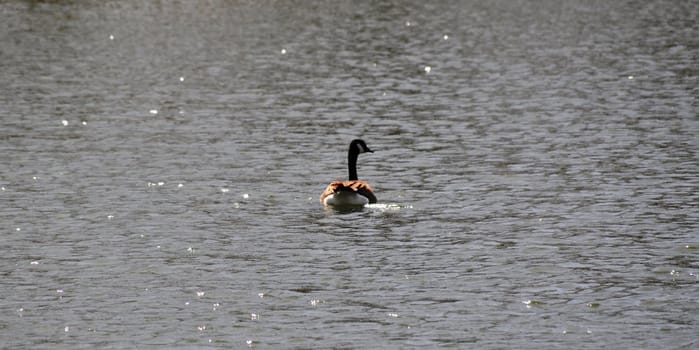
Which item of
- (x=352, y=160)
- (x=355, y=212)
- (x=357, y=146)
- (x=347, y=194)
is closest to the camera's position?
(x=347, y=194)

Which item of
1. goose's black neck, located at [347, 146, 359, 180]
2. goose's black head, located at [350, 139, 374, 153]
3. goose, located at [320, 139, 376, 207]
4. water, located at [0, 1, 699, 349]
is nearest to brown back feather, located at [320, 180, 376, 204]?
goose, located at [320, 139, 376, 207]

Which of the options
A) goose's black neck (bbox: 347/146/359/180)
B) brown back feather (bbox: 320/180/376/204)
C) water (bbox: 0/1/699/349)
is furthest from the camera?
goose's black neck (bbox: 347/146/359/180)

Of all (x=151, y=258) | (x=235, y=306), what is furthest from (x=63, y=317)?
(x=151, y=258)

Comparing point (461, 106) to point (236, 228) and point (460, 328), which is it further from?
point (460, 328)

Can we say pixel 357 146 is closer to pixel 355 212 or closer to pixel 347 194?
pixel 355 212

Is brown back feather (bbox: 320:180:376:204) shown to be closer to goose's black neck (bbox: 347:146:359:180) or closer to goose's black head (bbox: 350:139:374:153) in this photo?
goose's black neck (bbox: 347:146:359:180)

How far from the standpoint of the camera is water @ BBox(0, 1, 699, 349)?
2058 cm

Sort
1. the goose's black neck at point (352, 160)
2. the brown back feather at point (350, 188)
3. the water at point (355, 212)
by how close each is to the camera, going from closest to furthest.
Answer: the water at point (355, 212)
the brown back feather at point (350, 188)
the goose's black neck at point (352, 160)

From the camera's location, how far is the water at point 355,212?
20.6 metres

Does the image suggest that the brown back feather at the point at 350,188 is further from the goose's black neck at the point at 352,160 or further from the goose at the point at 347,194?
the goose's black neck at the point at 352,160

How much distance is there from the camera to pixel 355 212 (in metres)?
29.3

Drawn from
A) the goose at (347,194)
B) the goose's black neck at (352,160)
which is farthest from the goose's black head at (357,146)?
the goose at (347,194)

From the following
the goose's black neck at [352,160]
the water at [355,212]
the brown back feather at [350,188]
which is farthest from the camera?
the goose's black neck at [352,160]

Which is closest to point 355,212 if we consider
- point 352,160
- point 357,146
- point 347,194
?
point 347,194
